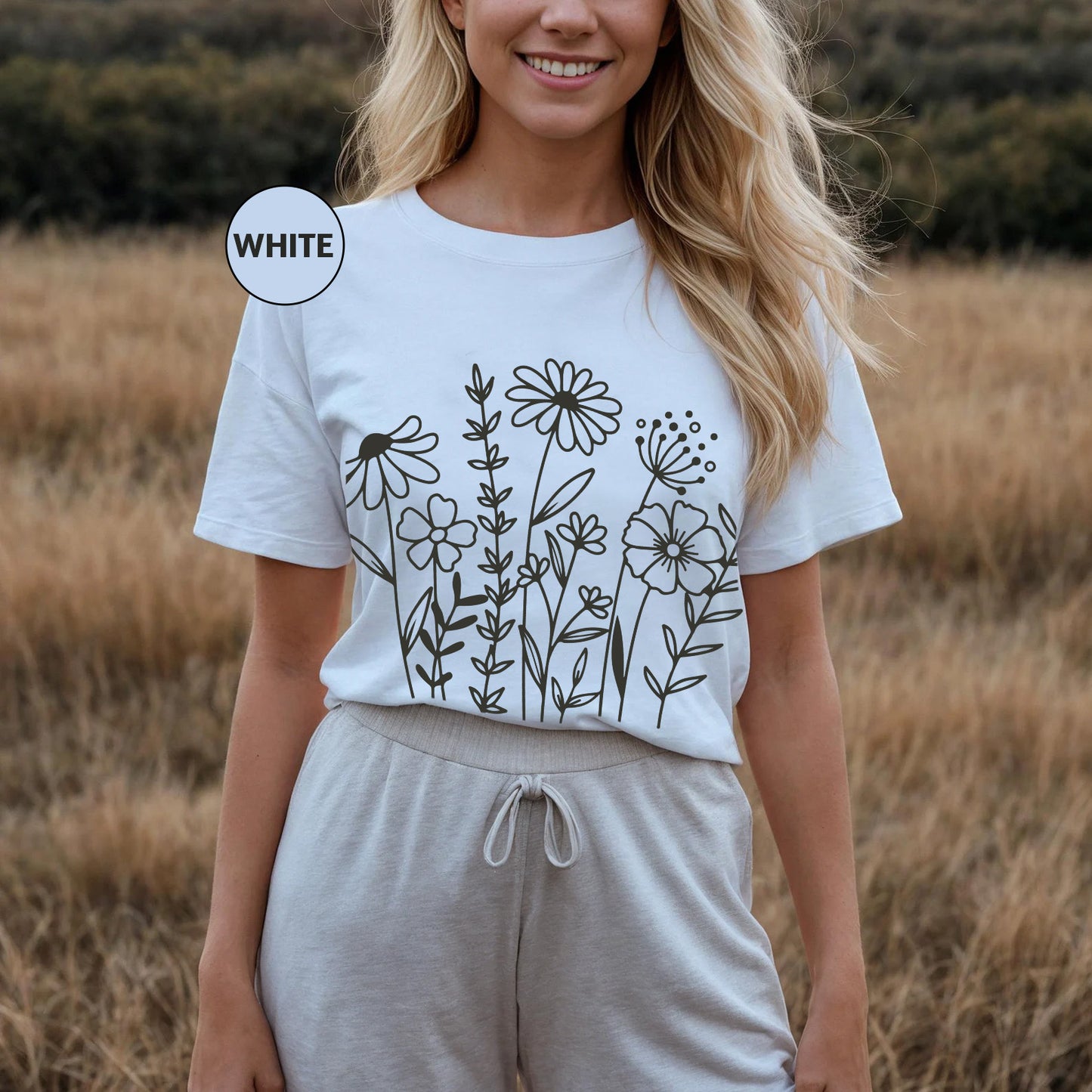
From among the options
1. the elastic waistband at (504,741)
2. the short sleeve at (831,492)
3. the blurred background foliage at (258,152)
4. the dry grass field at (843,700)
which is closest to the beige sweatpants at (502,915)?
the elastic waistband at (504,741)

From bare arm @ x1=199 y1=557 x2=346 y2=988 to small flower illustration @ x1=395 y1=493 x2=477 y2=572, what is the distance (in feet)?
0.37

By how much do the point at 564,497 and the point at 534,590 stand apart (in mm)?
83

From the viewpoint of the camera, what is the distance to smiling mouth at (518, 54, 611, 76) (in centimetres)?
118

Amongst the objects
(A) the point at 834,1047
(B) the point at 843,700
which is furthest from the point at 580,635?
(B) the point at 843,700

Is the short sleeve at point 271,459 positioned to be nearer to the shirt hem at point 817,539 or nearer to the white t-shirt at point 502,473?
the white t-shirt at point 502,473

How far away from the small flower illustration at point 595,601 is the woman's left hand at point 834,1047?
41cm

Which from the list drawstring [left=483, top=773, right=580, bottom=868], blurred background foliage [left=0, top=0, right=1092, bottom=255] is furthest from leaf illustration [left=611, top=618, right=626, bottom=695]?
blurred background foliage [left=0, top=0, right=1092, bottom=255]

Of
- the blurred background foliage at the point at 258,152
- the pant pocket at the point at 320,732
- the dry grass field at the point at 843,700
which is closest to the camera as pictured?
the pant pocket at the point at 320,732

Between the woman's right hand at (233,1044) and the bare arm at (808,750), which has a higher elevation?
the bare arm at (808,750)

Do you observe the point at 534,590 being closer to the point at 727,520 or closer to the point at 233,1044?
the point at 727,520

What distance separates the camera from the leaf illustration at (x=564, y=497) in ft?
3.76

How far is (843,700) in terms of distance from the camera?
10.6ft

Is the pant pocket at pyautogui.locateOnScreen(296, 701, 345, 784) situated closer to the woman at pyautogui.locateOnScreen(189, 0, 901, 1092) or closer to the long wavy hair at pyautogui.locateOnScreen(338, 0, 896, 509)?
the woman at pyautogui.locateOnScreen(189, 0, 901, 1092)

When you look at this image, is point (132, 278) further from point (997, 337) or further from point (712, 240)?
point (712, 240)
